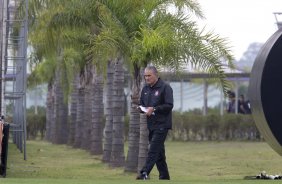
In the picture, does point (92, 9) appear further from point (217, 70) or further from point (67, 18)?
point (217, 70)

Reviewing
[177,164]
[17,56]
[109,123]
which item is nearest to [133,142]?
[109,123]

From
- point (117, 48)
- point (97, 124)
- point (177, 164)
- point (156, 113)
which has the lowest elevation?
point (177, 164)

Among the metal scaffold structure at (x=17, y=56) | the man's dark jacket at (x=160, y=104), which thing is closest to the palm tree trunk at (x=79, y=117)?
the metal scaffold structure at (x=17, y=56)

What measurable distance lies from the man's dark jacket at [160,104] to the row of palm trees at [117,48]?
221cm

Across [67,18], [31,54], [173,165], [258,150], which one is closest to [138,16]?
[67,18]

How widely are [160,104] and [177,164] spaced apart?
36.7 ft

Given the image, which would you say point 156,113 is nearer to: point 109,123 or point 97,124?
point 109,123

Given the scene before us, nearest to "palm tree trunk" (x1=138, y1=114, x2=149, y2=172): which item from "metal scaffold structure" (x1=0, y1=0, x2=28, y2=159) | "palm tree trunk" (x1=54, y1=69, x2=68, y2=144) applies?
"metal scaffold structure" (x1=0, y1=0, x2=28, y2=159)

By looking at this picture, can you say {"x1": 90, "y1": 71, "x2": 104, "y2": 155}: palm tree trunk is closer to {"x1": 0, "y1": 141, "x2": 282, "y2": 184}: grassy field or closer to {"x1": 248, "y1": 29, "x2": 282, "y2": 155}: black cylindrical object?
{"x1": 0, "y1": 141, "x2": 282, "y2": 184}: grassy field

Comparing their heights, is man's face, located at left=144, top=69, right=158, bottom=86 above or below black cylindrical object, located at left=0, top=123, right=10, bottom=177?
above

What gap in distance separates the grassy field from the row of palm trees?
0.79 m

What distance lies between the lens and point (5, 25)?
24766 mm

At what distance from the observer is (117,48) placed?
2014cm

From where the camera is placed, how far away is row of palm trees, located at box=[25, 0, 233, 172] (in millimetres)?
19469
